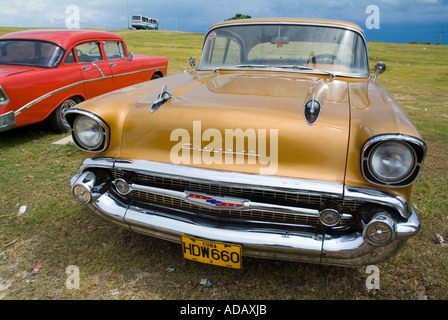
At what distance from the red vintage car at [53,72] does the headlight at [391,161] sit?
170 inches

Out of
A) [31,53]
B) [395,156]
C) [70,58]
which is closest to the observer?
[395,156]

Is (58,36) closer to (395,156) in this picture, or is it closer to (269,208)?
(269,208)

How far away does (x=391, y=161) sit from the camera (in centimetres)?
165

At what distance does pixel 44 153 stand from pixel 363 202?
Answer: 13.1 feet

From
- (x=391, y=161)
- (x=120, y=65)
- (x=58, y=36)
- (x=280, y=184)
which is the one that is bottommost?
(x=280, y=184)

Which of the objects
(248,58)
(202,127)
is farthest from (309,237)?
(248,58)

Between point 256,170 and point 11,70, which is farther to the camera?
point 11,70

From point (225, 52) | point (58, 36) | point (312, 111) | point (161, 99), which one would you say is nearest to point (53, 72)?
point (58, 36)

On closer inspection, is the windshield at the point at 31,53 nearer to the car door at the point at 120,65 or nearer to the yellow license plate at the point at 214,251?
the car door at the point at 120,65

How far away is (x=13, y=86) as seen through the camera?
4.20 m

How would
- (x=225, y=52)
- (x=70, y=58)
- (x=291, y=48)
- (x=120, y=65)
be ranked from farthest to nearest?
(x=120, y=65)
(x=70, y=58)
(x=225, y=52)
(x=291, y=48)

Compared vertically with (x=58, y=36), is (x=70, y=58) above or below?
below

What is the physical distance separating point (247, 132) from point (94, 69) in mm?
4495
